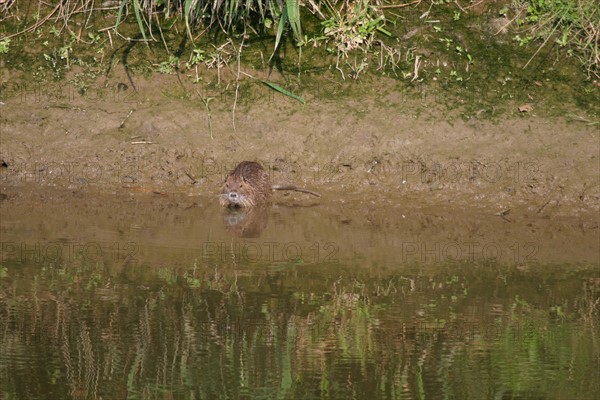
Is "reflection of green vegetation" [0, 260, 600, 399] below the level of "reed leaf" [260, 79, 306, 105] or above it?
below

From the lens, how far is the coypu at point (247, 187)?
7980 mm

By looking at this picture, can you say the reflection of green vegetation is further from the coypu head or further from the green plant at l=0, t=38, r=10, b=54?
the green plant at l=0, t=38, r=10, b=54

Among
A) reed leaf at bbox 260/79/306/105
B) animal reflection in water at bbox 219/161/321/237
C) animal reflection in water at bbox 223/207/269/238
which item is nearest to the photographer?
animal reflection in water at bbox 223/207/269/238

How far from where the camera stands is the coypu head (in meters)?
7.98

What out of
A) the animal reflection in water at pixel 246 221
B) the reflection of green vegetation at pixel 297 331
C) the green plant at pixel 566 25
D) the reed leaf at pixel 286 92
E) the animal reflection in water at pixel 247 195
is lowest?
the reflection of green vegetation at pixel 297 331

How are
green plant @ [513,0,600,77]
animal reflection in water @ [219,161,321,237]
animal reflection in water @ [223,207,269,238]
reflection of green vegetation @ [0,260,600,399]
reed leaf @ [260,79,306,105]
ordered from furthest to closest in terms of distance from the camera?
green plant @ [513,0,600,77] → reed leaf @ [260,79,306,105] → animal reflection in water @ [219,161,321,237] → animal reflection in water @ [223,207,269,238] → reflection of green vegetation @ [0,260,600,399]

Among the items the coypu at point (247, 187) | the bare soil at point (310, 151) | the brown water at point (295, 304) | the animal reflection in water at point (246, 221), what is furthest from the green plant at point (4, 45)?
the animal reflection in water at point (246, 221)

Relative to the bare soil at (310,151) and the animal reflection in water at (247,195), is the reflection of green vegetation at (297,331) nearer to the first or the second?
the animal reflection in water at (247,195)

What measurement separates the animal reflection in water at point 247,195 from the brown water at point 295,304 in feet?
0.27

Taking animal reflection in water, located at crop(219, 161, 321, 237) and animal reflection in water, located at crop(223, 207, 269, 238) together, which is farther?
animal reflection in water, located at crop(219, 161, 321, 237)

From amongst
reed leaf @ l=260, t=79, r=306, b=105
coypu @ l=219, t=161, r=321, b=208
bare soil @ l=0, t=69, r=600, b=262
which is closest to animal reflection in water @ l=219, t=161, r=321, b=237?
coypu @ l=219, t=161, r=321, b=208

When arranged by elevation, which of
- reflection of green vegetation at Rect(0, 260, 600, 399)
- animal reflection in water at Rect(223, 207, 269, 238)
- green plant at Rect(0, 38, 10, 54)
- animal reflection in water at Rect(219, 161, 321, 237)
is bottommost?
reflection of green vegetation at Rect(0, 260, 600, 399)

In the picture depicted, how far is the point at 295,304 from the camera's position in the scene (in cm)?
579

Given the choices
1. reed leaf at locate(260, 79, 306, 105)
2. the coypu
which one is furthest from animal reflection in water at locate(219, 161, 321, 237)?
reed leaf at locate(260, 79, 306, 105)
